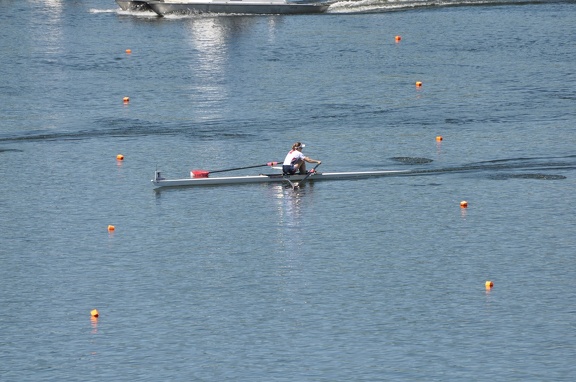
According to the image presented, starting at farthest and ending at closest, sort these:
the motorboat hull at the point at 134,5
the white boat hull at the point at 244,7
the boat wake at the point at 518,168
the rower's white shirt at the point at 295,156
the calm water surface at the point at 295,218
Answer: the motorboat hull at the point at 134,5 < the white boat hull at the point at 244,7 < the boat wake at the point at 518,168 < the rower's white shirt at the point at 295,156 < the calm water surface at the point at 295,218

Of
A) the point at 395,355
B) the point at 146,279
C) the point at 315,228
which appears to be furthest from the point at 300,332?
the point at 315,228

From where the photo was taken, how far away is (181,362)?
27.0 metres

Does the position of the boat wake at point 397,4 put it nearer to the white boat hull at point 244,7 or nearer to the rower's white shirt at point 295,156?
the white boat hull at point 244,7

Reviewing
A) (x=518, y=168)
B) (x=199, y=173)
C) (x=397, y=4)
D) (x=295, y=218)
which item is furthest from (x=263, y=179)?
(x=397, y=4)

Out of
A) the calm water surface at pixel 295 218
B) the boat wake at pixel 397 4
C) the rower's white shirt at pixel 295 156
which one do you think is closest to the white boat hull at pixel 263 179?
the calm water surface at pixel 295 218

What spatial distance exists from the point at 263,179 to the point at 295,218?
15.4 ft

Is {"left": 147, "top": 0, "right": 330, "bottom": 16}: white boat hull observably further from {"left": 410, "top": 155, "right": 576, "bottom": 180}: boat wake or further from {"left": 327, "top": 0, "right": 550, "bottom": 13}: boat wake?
{"left": 410, "top": 155, "right": 576, "bottom": 180}: boat wake

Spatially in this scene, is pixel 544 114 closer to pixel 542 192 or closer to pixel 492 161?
pixel 492 161

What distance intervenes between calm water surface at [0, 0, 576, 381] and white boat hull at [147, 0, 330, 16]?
16.3 metres

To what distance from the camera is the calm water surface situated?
91.0ft

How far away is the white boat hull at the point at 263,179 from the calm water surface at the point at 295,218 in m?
0.44

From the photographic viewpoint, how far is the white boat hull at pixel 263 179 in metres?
42.2

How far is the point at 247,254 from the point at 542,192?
11988 millimetres

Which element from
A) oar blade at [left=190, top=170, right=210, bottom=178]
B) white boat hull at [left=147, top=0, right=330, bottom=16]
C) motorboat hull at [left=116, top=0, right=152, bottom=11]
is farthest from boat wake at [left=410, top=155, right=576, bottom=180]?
motorboat hull at [left=116, top=0, right=152, bottom=11]
